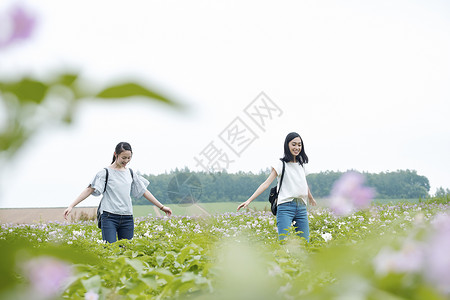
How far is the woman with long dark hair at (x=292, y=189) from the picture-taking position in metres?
5.55

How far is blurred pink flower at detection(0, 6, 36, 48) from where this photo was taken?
56 cm

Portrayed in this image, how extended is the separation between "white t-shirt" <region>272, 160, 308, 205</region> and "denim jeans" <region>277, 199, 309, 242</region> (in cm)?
7

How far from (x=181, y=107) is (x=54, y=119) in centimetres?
16

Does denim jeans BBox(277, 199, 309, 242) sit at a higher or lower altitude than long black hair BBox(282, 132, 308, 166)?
lower

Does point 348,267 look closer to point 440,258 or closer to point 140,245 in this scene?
point 440,258

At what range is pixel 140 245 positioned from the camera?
3.07m

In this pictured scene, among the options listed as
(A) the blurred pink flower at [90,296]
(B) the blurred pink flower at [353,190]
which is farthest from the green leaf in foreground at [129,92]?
(A) the blurred pink flower at [90,296]

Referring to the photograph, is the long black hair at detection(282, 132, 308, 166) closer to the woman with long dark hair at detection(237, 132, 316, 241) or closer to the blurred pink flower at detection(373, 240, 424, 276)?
the woman with long dark hair at detection(237, 132, 316, 241)

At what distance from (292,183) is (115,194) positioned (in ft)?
7.35

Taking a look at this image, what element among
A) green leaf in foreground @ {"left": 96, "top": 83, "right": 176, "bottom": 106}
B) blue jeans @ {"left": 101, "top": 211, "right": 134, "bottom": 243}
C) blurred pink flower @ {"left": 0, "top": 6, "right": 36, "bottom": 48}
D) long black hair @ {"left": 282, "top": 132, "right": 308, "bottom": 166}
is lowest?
blue jeans @ {"left": 101, "top": 211, "right": 134, "bottom": 243}

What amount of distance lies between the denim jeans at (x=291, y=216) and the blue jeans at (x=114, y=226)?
76.4 inches

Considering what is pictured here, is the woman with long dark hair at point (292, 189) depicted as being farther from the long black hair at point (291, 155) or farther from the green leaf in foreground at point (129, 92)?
the green leaf in foreground at point (129, 92)

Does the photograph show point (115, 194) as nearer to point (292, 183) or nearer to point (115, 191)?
point (115, 191)

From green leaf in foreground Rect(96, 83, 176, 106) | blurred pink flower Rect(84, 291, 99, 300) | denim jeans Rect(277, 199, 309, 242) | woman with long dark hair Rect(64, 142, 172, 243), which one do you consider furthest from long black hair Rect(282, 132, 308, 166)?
green leaf in foreground Rect(96, 83, 176, 106)
